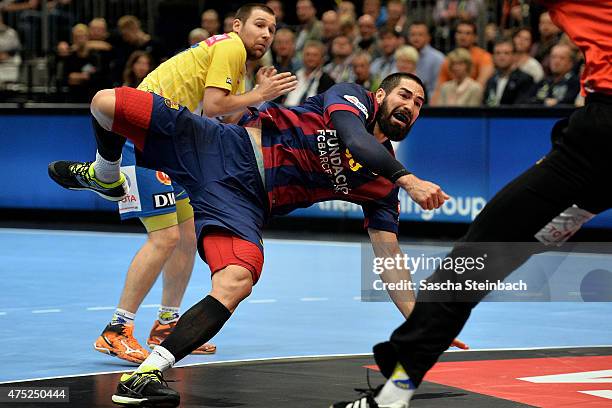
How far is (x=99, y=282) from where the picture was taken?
12.2 meters

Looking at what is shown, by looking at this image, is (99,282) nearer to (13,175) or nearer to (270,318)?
(270,318)

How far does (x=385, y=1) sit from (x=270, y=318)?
33.6 feet

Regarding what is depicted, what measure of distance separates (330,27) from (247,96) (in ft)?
34.6

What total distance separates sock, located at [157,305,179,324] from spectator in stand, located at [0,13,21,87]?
41.2ft

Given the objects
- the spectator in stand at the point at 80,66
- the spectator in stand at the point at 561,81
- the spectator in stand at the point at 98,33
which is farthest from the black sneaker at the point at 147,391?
the spectator in stand at the point at 98,33

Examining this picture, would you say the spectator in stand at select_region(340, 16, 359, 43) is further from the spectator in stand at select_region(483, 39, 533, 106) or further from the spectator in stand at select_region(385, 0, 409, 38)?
the spectator in stand at select_region(483, 39, 533, 106)

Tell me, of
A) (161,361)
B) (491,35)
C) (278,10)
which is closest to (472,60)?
(491,35)

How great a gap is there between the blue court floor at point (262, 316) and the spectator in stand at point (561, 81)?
304 cm

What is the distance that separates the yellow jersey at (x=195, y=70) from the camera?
8180 millimetres

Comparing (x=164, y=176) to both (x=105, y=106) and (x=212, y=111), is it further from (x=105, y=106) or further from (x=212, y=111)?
Answer: (x=105, y=106)

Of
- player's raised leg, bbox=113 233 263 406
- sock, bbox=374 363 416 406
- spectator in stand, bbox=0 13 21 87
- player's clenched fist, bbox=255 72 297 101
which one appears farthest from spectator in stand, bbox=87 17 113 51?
sock, bbox=374 363 416 406

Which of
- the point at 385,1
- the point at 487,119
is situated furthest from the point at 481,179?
the point at 385,1

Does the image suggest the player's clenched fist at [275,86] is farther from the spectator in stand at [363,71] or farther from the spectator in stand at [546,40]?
the spectator in stand at [546,40]

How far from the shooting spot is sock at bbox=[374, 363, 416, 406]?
5.38 meters
